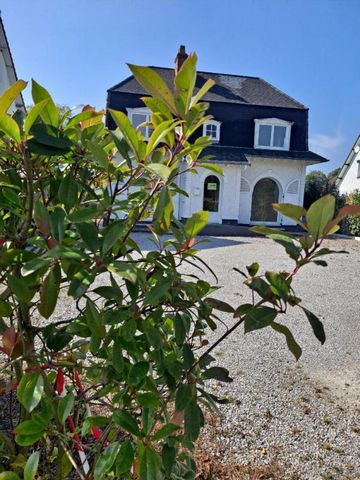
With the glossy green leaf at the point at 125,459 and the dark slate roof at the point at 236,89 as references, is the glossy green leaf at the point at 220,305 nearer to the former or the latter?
the glossy green leaf at the point at 125,459

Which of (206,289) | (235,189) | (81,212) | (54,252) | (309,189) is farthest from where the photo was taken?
A: (309,189)

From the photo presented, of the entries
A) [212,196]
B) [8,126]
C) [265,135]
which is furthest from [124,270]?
[265,135]

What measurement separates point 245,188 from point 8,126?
14160 millimetres

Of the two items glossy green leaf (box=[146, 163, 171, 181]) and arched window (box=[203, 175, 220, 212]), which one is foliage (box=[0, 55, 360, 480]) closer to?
glossy green leaf (box=[146, 163, 171, 181])

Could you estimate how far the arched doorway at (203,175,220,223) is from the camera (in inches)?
547

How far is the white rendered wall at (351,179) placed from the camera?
19125 mm

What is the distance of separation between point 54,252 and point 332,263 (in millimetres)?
8540

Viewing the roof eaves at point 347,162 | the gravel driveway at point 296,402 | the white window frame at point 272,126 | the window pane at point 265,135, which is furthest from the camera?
the roof eaves at point 347,162

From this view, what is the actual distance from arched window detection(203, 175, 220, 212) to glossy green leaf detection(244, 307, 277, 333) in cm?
1332

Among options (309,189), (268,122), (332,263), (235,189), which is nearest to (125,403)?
(332,263)

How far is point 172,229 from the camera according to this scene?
0.90 m

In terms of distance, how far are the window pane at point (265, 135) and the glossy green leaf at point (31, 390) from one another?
14773 millimetres

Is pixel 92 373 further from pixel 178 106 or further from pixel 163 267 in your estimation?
pixel 178 106

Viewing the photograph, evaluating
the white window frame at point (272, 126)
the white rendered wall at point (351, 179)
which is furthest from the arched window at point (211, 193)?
the white rendered wall at point (351, 179)
